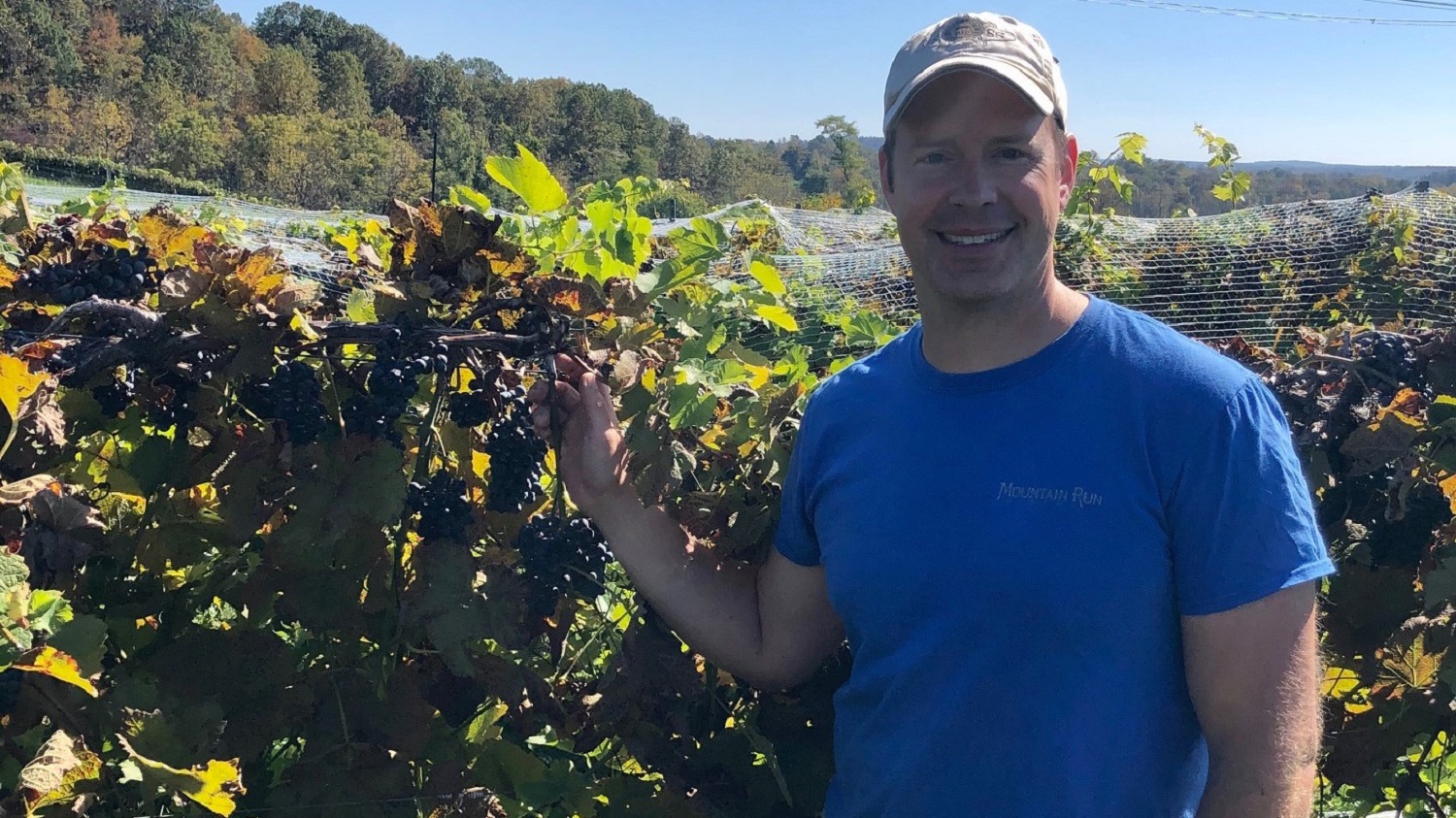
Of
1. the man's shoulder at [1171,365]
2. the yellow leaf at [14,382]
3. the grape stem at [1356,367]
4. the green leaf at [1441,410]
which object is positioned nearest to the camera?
the yellow leaf at [14,382]

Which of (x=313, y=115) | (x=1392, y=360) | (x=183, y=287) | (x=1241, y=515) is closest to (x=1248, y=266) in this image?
(x=1392, y=360)

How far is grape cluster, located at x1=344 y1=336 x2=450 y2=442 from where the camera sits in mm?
1570

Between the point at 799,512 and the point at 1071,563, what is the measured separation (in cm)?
51

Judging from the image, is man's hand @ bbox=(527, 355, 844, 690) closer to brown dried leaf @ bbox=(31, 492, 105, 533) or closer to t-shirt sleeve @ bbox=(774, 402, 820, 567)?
t-shirt sleeve @ bbox=(774, 402, 820, 567)

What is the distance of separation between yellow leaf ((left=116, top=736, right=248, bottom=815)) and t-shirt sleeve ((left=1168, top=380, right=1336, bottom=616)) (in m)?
1.27

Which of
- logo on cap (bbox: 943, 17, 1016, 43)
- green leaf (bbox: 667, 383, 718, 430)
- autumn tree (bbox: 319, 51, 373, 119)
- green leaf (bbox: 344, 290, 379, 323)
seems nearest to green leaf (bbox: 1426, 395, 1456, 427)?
logo on cap (bbox: 943, 17, 1016, 43)

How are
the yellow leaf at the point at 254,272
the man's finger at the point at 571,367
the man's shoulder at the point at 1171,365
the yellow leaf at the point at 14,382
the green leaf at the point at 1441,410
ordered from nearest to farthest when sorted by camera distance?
the yellow leaf at the point at 14,382
the man's shoulder at the point at 1171,365
the yellow leaf at the point at 254,272
the man's finger at the point at 571,367
the green leaf at the point at 1441,410

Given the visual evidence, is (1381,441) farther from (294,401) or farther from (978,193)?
(294,401)

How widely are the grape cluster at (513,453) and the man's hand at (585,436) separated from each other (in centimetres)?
8

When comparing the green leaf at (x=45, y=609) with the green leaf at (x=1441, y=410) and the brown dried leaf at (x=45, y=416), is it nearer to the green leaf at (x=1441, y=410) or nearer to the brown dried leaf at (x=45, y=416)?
the brown dried leaf at (x=45, y=416)

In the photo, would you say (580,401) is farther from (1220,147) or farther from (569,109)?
(569,109)

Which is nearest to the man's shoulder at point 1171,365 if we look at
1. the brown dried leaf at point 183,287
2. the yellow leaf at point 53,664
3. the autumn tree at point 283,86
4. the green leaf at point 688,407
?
the green leaf at point 688,407

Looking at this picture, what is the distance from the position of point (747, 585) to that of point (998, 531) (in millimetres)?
580

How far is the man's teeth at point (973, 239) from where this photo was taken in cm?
164
